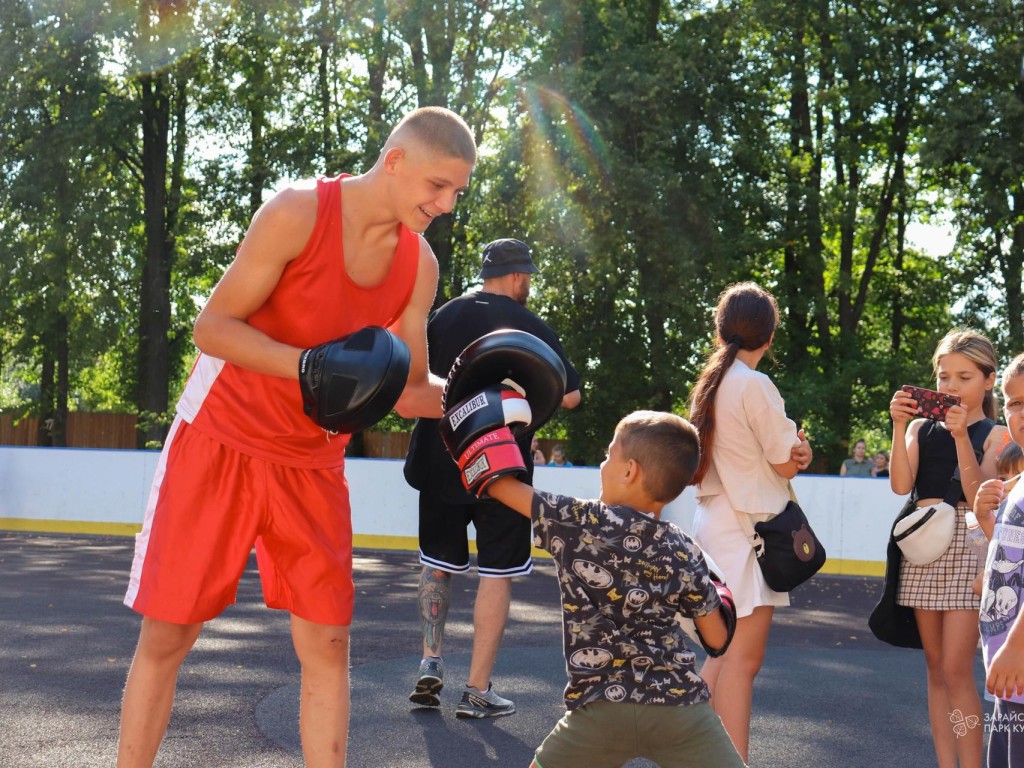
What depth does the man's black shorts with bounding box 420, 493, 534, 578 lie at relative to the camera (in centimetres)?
502

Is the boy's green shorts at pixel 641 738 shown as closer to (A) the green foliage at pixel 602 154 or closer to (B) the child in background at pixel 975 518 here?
(B) the child in background at pixel 975 518

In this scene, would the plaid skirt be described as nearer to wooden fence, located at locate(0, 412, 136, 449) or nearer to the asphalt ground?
the asphalt ground

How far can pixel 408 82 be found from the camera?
24344mm

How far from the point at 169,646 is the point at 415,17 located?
69.8ft

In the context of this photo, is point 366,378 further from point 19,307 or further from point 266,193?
point 19,307

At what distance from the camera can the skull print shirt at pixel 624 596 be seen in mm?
2738

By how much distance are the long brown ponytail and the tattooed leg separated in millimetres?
1656

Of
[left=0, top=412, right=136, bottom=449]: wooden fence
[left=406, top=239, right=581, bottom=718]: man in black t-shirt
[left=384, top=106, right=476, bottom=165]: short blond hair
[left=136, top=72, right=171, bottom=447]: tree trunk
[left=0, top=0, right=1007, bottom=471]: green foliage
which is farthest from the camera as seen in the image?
[left=0, top=412, right=136, bottom=449]: wooden fence

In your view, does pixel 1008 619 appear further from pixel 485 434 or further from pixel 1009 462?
pixel 485 434

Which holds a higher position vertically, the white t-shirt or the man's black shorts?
the white t-shirt

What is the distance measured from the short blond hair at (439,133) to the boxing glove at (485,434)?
650 mm

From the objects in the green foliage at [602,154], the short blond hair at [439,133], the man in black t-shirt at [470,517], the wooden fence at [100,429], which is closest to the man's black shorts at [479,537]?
the man in black t-shirt at [470,517]

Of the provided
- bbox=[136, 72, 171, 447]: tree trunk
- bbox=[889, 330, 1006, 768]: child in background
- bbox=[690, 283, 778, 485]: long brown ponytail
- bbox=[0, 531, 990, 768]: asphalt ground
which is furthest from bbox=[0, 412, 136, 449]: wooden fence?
bbox=[889, 330, 1006, 768]: child in background

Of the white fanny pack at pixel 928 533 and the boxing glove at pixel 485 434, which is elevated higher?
the boxing glove at pixel 485 434
